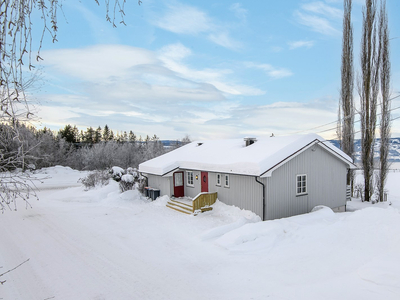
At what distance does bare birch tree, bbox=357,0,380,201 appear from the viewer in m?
19.4

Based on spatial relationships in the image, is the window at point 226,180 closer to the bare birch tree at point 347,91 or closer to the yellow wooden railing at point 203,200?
the yellow wooden railing at point 203,200

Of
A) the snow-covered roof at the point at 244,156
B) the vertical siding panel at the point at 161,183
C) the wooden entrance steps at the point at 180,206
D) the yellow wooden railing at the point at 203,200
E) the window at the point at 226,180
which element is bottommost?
the wooden entrance steps at the point at 180,206

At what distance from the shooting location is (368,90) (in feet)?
64.1

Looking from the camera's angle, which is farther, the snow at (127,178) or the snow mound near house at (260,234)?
the snow at (127,178)

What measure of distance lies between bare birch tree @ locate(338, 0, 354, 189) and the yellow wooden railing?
13.1 m

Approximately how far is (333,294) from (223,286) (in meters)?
2.65

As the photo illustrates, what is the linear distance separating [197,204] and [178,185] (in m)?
3.69

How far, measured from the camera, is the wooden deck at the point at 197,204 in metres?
13.9

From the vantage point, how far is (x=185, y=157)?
58.6ft

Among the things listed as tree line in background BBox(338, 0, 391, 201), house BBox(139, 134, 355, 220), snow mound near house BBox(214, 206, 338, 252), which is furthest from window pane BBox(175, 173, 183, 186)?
tree line in background BBox(338, 0, 391, 201)

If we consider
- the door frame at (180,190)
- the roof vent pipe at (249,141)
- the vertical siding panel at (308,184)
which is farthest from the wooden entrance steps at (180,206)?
the roof vent pipe at (249,141)

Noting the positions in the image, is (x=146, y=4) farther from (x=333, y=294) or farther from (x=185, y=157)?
(x=185, y=157)

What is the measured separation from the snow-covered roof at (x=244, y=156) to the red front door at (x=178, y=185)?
0.68 meters

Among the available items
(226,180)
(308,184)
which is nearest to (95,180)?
(226,180)
